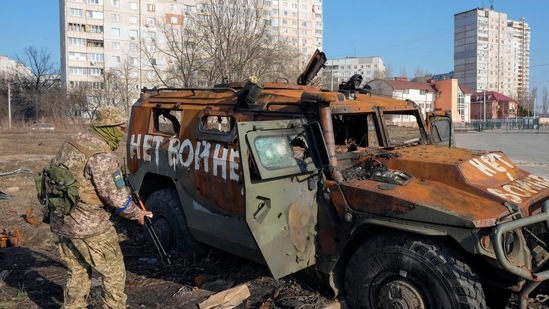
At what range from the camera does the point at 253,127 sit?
3883 millimetres

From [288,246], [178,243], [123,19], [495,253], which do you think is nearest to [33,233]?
[178,243]

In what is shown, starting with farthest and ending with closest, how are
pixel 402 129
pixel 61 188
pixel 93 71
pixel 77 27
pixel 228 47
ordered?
pixel 93 71 < pixel 77 27 < pixel 228 47 < pixel 402 129 < pixel 61 188

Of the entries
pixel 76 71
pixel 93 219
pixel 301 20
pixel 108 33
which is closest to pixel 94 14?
pixel 108 33

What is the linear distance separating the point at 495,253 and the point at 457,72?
108m

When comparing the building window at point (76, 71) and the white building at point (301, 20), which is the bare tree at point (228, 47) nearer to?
the building window at point (76, 71)

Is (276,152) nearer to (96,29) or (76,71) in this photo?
(96,29)

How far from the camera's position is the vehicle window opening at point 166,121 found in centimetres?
610

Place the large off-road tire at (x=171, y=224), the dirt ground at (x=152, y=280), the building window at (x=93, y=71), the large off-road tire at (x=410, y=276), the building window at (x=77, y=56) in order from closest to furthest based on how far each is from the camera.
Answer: the large off-road tire at (x=410, y=276), the dirt ground at (x=152, y=280), the large off-road tire at (x=171, y=224), the building window at (x=77, y=56), the building window at (x=93, y=71)

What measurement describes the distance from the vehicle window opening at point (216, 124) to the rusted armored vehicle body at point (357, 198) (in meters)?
0.02

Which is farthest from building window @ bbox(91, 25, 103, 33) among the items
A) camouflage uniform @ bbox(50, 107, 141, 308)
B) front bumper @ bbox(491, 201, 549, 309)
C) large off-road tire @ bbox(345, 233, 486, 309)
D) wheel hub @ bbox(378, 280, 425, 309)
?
front bumper @ bbox(491, 201, 549, 309)

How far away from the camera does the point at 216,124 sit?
5484 millimetres

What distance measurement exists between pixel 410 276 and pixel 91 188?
251 centimetres


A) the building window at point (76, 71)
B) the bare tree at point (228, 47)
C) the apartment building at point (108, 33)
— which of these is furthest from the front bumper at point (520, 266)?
the building window at point (76, 71)

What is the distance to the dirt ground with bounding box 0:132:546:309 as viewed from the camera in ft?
14.9
